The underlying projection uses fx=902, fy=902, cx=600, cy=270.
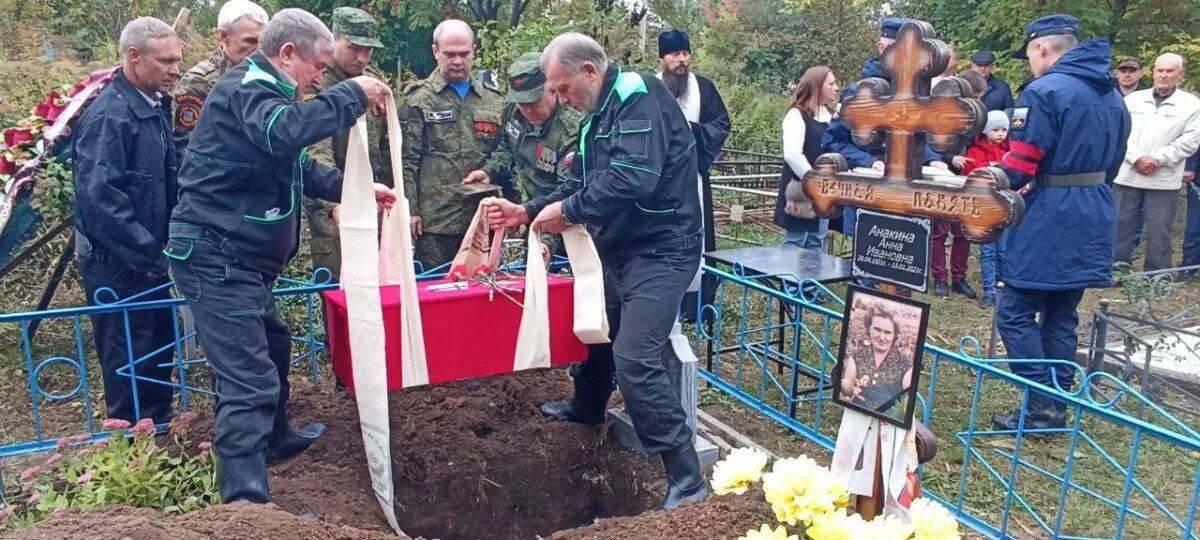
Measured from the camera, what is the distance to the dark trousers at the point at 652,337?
3.42m

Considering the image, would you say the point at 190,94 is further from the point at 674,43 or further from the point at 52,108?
the point at 674,43

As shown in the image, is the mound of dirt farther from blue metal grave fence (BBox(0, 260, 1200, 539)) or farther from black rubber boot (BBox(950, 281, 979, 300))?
black rubber boot (BBox(950, 281, 979, 300))

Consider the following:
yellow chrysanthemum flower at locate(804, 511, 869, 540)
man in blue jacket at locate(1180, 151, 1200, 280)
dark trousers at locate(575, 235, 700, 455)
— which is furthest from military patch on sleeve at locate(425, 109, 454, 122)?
man in blue jacket at locate(1180, 151, 1200, 280)

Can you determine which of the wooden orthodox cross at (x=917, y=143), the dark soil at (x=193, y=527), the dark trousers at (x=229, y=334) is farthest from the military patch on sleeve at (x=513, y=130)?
the dark soil at (x=193, y=527)

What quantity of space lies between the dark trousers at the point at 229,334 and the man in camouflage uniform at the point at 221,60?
144 centimetres

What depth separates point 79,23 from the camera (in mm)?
19641

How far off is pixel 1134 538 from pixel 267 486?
3.41 metres

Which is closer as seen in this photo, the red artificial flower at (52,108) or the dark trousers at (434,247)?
the red artificial flower at (52,108)

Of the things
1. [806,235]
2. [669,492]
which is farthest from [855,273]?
[806,235]

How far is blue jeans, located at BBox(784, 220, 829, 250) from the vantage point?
20.7ft

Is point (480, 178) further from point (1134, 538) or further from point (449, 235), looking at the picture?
point (1134, 538)

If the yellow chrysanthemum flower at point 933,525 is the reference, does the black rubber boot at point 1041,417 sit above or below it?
below

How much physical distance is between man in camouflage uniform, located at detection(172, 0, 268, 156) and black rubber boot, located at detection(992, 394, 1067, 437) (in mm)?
4225

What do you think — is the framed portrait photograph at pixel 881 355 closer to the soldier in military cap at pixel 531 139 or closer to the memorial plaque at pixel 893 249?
the memorial plaque at pixel 893 249
